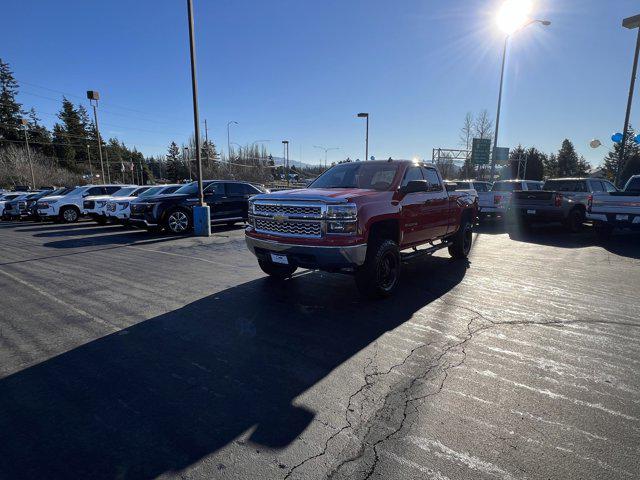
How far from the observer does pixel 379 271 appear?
5266 millimetres

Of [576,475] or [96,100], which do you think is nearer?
[576,475]

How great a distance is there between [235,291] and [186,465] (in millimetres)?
3731

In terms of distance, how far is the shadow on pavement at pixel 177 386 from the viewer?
7.64 feet

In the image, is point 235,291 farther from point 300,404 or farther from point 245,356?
point 300,404

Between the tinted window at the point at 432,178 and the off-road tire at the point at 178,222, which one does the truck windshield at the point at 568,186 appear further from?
the off-road tire at the point at 178,222

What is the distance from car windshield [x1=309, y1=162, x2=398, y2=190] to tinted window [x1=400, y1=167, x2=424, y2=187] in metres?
0.22

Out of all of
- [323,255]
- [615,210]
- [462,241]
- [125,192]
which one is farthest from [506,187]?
[125,192]

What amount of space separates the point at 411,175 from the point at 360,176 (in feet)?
2.97

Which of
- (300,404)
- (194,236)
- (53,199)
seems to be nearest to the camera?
(300,404)

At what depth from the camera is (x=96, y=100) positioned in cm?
2609

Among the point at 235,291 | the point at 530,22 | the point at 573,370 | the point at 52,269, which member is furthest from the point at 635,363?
the point at 530,22

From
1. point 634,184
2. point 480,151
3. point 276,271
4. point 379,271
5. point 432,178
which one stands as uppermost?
point 480,151

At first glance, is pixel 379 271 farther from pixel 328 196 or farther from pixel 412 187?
pixel 412 187

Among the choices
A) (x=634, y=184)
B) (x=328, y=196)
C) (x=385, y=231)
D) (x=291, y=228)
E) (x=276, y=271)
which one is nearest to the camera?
(x=328, y=196)
